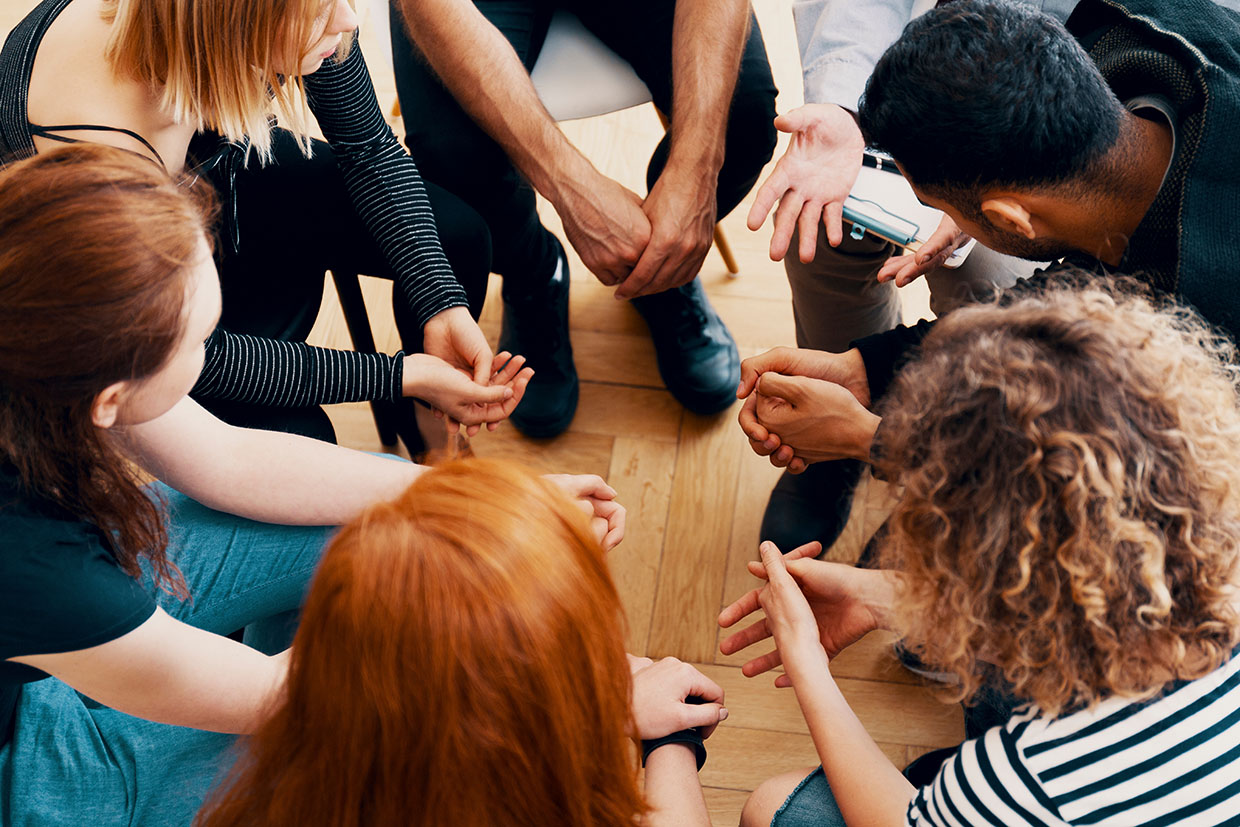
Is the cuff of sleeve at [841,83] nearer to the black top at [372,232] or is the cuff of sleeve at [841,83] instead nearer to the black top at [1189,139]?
the black top at [1189,139]

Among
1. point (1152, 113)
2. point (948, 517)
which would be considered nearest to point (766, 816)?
point (948, 517)

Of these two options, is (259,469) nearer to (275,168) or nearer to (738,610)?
(275,168)

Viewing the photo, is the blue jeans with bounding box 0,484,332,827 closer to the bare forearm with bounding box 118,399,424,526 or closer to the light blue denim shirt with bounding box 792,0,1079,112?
the bare forearm with bounding box 118,399,424,526

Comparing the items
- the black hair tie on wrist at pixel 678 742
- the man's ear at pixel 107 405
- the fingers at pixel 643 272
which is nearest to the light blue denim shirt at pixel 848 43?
the fingers at pixel 643 272

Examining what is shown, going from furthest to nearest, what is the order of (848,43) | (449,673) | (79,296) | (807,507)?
(807,507) < (848,43) < (79,296) < (449,673)

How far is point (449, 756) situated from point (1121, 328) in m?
0.53

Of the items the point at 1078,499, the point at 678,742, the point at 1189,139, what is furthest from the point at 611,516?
the point at 1189,139

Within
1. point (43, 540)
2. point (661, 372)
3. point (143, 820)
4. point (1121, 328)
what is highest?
point (1121, 328)

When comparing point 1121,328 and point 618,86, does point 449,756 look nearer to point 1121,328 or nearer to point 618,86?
point 1121,328

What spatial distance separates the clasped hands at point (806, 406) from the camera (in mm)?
1104

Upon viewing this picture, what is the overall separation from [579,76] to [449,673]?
41.3 inches

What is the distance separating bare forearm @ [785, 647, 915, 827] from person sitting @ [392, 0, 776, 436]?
2.09 feet

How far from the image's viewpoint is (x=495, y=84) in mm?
1258

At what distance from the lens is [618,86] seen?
1.36 meters
